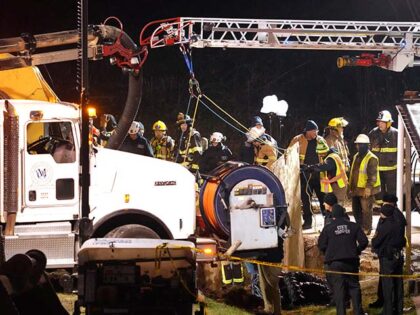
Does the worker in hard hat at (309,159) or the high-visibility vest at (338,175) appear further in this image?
the worker in hard hat at (309,159)

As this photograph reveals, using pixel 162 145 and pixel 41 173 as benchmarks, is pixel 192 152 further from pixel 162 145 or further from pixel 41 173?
pixel 41 173

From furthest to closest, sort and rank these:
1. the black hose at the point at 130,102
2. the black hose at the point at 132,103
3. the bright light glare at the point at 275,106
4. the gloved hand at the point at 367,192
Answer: the bright light glare at the point at 275,106, the gloved hand at the point at 367,192, the black hose at the point at 132,103, the black hose at the point at 130,102

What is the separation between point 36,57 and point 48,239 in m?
2.78

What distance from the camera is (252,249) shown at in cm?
1128

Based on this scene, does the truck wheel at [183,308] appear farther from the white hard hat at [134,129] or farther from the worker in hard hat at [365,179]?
the white hard hat at [134,129]

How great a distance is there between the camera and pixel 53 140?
35.5 feet

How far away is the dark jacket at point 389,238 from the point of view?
985 centimetres

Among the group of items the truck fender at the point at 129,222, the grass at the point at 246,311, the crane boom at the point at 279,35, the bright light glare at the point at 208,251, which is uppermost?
the crane boom at the point at 279,35

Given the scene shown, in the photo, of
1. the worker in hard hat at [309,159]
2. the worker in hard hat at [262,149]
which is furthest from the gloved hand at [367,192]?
the worker in hard hat at [262,149]

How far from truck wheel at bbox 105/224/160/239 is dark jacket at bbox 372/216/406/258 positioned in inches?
118

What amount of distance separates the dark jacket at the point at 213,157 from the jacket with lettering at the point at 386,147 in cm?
298

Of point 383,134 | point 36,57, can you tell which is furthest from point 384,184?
point 36,57

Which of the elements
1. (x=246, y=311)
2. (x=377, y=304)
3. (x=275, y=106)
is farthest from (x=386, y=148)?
(x=246, y=311)

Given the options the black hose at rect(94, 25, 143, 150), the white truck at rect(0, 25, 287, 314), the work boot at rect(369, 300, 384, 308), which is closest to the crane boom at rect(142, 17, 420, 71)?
the black hose at rect(94, 25, 143, 150)
